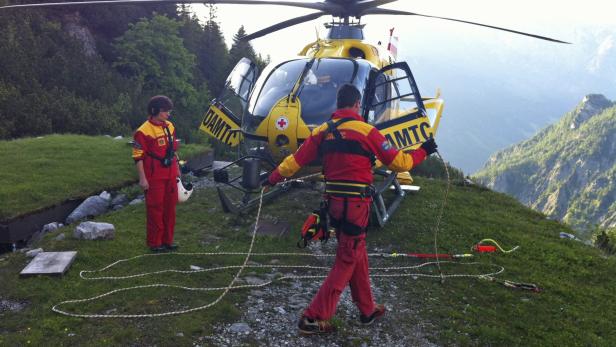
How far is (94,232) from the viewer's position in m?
6.89

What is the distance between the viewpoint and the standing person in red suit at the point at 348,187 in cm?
462

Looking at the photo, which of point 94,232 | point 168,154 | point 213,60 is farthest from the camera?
point 213,60

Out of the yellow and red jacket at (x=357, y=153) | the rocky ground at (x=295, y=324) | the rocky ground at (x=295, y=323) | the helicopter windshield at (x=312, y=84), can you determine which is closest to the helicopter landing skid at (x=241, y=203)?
the helicopter windshield at (x=312, y=84)

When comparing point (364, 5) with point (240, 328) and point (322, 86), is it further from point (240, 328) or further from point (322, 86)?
point (240, 328)

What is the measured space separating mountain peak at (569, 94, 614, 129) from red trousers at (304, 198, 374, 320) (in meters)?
205

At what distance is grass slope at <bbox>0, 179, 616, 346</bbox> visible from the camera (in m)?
4.59

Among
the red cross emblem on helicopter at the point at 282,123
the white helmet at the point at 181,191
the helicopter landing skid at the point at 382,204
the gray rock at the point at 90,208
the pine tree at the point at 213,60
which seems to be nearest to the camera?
the white helmet at the point at 181,191

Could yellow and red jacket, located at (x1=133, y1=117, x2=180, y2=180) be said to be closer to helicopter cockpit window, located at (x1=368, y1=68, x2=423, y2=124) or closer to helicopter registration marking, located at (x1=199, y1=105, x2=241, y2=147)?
helicopter registration marking, located at (x1=199, y1=105, x2=241, y2=147)

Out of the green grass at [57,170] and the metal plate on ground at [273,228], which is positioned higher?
the green grass at [57,170]

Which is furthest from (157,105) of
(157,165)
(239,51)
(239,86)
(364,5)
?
(239,51)

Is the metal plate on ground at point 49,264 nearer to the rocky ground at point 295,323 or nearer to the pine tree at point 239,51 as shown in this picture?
the rocky ground at point 295,323

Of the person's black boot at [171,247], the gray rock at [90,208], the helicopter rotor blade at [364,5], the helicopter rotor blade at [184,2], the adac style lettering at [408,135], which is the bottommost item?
the person's black boot at [171,247]

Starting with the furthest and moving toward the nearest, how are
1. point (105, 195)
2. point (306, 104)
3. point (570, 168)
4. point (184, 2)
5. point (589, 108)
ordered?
point (589, 108)
point (570, 168)
point (105, 195)
point (306, 104)
point (184, 2)

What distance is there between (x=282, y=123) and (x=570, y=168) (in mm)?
177059
